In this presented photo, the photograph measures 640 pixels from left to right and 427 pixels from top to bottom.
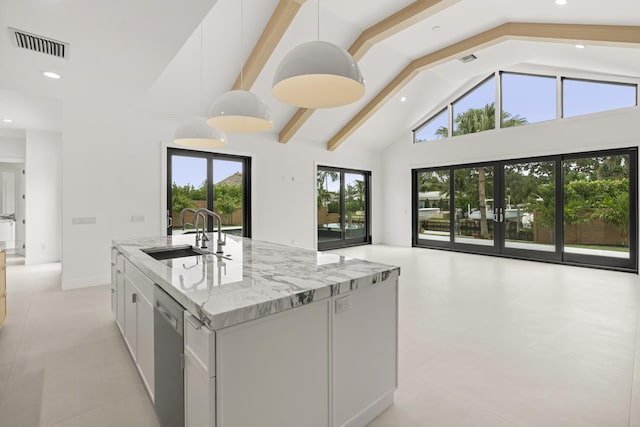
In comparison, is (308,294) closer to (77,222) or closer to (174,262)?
(174,262)

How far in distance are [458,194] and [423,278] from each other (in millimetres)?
3547

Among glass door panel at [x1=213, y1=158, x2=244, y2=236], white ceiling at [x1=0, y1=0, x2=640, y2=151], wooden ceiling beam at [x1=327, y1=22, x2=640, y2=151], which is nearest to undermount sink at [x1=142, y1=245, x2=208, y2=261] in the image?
white ceiling at [x1=0, y1=0, x2=640, y2=151]

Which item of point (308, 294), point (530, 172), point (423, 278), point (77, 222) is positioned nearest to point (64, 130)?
point (77, 222)

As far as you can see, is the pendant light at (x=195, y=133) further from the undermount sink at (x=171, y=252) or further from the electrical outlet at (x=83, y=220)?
the electrical outlet at (x=83, y=220)

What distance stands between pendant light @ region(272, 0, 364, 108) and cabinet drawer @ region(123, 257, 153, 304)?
1402 millimetres

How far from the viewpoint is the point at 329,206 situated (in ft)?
27.9

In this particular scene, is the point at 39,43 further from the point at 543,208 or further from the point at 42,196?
the point at 543,208

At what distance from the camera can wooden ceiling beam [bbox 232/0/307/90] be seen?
404 centimetres

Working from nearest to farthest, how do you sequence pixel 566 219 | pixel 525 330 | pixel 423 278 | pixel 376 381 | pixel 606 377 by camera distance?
pixel 376 381, pixel 606 377, pixel 525 330, pixel 423 278, pixel 566 219

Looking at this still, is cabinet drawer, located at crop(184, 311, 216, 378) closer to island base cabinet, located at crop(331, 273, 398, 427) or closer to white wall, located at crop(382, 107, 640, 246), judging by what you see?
Result: island base cabinet, located at crop(331, 273, 398, 427)

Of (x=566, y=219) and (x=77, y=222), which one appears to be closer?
(x=77, y=222)

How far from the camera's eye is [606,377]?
226cm

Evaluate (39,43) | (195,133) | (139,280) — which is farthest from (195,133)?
(139,280)

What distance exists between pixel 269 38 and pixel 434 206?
5.90m
